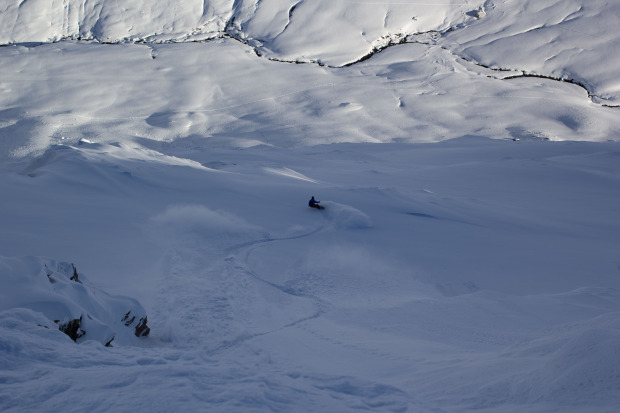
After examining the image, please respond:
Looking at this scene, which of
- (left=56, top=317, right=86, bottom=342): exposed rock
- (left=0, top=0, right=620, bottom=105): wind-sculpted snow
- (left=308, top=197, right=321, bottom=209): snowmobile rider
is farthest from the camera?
(left=0, top=0, right=620, bottom=105): wind-sculpted snow

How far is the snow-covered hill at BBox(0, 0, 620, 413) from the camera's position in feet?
9.60

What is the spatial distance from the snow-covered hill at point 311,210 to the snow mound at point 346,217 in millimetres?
40

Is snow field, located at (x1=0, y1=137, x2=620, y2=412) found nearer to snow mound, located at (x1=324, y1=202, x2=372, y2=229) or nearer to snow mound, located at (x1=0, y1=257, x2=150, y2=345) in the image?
snow mound, located at (x1=324, y1=202, x2=372, y2=229)

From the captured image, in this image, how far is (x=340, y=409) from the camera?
8.17 feet

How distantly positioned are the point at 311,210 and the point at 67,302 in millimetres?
5103

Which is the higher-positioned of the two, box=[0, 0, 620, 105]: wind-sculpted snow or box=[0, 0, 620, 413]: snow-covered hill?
box=[0, 0, 620, 105]: wind-sculpted snow

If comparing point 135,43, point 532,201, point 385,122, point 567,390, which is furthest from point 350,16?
point 567,390

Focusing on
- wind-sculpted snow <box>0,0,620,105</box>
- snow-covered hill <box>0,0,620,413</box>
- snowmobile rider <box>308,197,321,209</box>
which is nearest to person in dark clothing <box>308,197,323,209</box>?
snowmobile rider <box>308,197,321,209</box>

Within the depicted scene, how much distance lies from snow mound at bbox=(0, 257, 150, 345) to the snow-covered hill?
2 cm

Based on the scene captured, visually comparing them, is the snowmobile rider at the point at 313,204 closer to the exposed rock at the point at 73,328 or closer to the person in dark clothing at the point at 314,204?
the person in dark clothing at the point at 314,204

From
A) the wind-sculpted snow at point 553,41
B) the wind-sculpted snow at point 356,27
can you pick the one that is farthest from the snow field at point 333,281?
the wind-sculpted snow at point 356,27

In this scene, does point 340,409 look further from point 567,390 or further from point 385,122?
point 385,122

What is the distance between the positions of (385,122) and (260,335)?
14063 mm

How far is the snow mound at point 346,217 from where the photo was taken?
7.99 m
